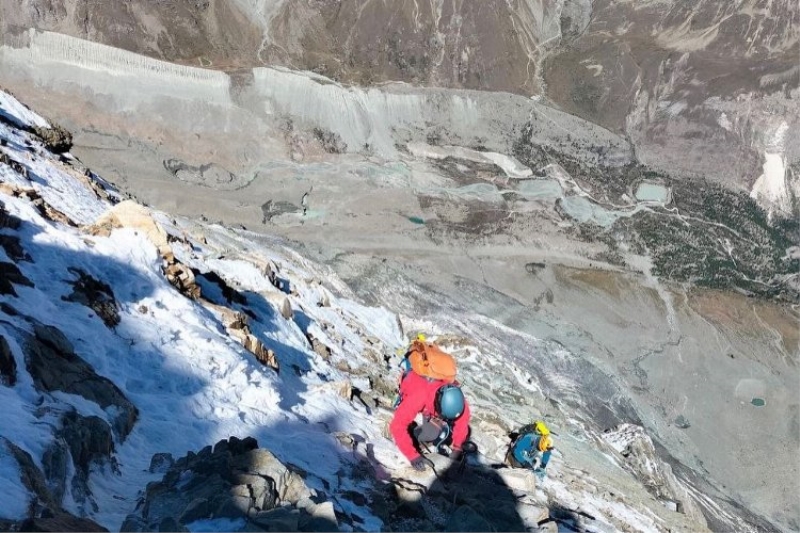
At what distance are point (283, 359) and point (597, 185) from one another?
127ft

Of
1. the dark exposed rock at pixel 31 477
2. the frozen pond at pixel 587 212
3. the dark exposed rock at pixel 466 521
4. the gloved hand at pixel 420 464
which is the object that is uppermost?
the dark exposed rock at pixel 31 477

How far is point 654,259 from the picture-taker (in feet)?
141

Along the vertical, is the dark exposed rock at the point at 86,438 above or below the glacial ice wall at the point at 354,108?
above

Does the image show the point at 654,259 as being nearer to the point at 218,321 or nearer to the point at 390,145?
the point at 390,145

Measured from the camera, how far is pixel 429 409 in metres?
9.72

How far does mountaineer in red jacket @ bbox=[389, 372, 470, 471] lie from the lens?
947 cm

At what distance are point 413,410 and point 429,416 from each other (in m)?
0.31

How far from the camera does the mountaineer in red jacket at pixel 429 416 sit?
947cm

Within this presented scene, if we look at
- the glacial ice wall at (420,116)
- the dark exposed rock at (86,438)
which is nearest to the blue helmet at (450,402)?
the dark exposed rock at (86,438)

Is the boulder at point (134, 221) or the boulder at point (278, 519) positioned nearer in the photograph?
the boulder at point (278, 519)

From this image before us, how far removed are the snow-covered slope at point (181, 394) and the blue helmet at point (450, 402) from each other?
895 millimetres

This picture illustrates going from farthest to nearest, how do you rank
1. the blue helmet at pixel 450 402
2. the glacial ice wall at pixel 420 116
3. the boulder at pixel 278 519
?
the glacial ice wall at pixel 420 116 → the blue helmet at pixel 450 402 → the boulder at pixel 278 519

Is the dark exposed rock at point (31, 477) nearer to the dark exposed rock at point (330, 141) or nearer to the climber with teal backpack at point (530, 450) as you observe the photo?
the climber with teal backpack at point (530, 450)

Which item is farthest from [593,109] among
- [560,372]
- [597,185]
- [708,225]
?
[560,372]
